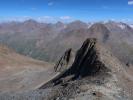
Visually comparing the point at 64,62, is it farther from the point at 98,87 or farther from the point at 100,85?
the point at 98,87

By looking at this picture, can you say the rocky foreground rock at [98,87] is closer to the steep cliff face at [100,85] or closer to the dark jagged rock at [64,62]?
the steep cliff face at [100,85]

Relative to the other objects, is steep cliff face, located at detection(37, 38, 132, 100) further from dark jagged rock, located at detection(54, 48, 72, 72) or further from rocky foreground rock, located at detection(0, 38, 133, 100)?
dark jagged rock, located at detection(54, 48, 72, 72)

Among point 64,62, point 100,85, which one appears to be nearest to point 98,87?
point 100,85

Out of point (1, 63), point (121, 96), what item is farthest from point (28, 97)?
point (1, 63)

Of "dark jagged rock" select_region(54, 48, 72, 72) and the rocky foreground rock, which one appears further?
"dark jagged rock" select_region(54, 48, 72, 72)

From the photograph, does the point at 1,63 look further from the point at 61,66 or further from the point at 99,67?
the point at 99,67

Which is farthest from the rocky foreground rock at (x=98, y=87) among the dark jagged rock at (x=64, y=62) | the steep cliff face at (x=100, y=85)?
the dark jagged rock at (x=64, y=62)

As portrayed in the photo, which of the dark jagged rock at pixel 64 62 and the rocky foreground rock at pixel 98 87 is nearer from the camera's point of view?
the rocky foreground rock at pixel 98 87

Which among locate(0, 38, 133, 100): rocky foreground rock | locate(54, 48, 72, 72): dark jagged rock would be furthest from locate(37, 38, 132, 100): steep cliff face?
locate(54, 48, 72, 72): dark jagged rock

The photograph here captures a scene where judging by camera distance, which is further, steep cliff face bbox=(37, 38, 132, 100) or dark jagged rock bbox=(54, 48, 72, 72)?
dark jagged rock bbox=(54, 48, 72, 72)

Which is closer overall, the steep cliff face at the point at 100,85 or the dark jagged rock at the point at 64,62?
the steep cliff face at the point at 100,85

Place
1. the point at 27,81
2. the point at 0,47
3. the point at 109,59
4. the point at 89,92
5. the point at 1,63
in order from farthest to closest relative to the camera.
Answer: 1. the point at 0,47
2. the point at 1,63
3. the point at 27,81
4. the point at 109,59
5. the point at 89,92
